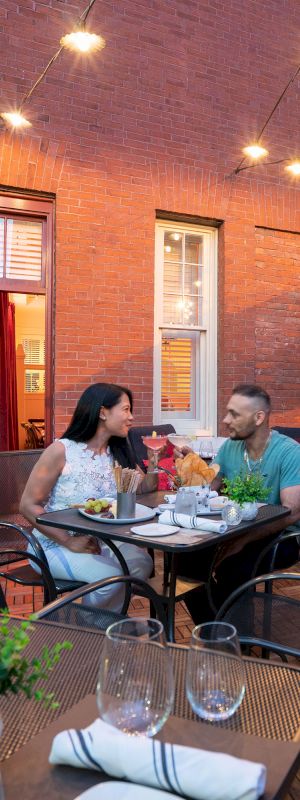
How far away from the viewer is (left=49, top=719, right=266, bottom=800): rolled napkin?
728mm

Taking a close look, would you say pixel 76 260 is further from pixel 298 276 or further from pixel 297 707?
pixel 297 707

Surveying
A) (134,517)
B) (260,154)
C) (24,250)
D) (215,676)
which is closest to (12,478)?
(134,517)

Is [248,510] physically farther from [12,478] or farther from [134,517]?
[12,478]

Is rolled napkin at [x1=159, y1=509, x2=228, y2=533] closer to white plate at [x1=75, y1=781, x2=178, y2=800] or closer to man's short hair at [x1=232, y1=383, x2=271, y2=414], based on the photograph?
man's short hair at [x1=232, y1=383, x2=271, y2=414]

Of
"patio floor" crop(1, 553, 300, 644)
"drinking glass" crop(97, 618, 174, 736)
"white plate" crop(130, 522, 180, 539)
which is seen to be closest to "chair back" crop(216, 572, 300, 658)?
"white plate" crop(130, 522, 180, 539)

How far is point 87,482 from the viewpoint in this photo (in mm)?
2865

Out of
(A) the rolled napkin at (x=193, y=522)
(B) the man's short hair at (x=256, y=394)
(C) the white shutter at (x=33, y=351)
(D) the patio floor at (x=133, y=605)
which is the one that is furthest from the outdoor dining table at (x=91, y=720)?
(C) the white shutter at (x=33, y=351)

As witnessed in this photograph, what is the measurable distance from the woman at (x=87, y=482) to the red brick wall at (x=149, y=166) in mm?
2416

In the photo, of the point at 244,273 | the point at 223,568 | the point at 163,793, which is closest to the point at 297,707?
the point at 163,793

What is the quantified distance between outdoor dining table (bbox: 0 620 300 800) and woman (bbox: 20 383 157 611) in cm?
132

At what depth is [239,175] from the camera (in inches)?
247

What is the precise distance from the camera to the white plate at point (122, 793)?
2.40 ft

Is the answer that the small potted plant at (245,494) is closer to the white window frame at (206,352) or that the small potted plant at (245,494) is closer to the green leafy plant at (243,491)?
the green leafy plant at (243,491)

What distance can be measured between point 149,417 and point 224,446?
A: 2.59 meters
